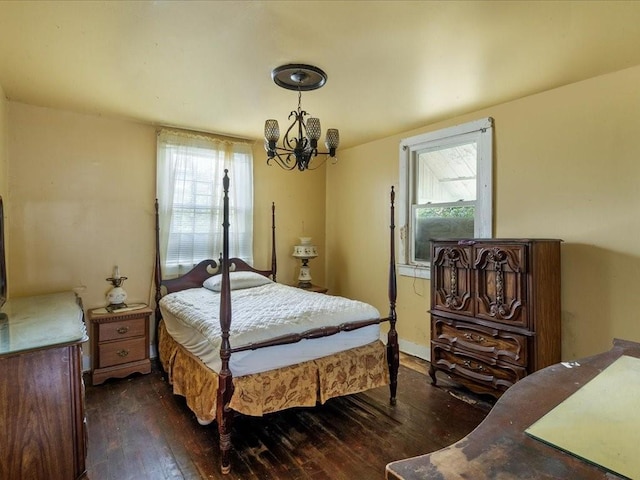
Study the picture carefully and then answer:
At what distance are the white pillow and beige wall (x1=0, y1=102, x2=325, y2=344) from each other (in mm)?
649

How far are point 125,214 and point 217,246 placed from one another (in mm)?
995

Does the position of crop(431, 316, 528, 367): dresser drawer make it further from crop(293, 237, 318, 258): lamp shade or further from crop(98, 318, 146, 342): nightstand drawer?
crop(98, 318, 146, 342): nightstand drawer

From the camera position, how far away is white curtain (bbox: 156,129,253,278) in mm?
3797

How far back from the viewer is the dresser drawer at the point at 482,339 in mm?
2611

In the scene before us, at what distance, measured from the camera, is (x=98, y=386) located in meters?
3.14

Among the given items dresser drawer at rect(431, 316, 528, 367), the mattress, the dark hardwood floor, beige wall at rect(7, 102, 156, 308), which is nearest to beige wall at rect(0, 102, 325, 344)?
beige wall at rect(7, 102, 156, 308)

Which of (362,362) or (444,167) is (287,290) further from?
(444,167)

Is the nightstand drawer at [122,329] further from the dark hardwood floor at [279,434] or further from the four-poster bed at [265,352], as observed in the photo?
the dark hardwood floor at [279,434]

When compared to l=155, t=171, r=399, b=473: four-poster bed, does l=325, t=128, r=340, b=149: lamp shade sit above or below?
above

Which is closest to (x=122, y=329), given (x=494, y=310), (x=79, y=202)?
(x=79, y=202)

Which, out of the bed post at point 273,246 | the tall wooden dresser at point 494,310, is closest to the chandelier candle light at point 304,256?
the bed post at point 273,246

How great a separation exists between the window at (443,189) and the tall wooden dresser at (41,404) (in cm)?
300

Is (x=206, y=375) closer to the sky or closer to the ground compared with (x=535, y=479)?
closer to the ground

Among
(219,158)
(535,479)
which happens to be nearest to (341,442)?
(535,479)
